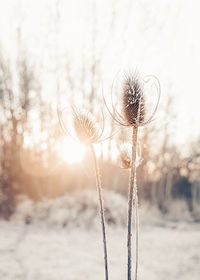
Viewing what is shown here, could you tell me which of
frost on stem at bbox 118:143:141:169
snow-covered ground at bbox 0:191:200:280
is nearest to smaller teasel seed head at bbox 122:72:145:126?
frost on stem at bbox 118:143:141:169

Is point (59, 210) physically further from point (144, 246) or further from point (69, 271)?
point (69, 271)

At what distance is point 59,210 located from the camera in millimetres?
12633

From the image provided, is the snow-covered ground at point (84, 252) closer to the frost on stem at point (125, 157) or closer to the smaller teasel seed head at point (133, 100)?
the frost on stem at point (125, 157)

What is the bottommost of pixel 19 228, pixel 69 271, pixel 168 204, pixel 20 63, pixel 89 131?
pixel 168 204

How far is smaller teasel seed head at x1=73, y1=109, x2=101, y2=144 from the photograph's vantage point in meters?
2.81

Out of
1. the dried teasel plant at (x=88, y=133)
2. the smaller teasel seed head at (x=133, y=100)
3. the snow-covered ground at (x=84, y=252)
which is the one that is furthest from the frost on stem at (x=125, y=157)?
the snow-covered ground at (x=84, y=252)

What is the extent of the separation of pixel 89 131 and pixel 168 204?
1776cm

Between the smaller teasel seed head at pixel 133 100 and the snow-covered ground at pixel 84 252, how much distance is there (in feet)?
15.7

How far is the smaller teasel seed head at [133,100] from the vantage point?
2584mm

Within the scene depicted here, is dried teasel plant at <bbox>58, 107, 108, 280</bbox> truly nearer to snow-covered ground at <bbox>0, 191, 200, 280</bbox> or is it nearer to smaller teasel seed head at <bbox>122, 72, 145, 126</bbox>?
smaller teasel seed head at <bbox>122, 72, 145, 126</bbox>

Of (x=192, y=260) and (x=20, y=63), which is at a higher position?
(x=20, y=63)

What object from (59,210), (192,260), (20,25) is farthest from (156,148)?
(192,260)

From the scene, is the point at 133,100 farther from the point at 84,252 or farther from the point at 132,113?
the point at 84,252

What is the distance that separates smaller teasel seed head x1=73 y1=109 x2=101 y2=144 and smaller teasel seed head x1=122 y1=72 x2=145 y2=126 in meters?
0.39
